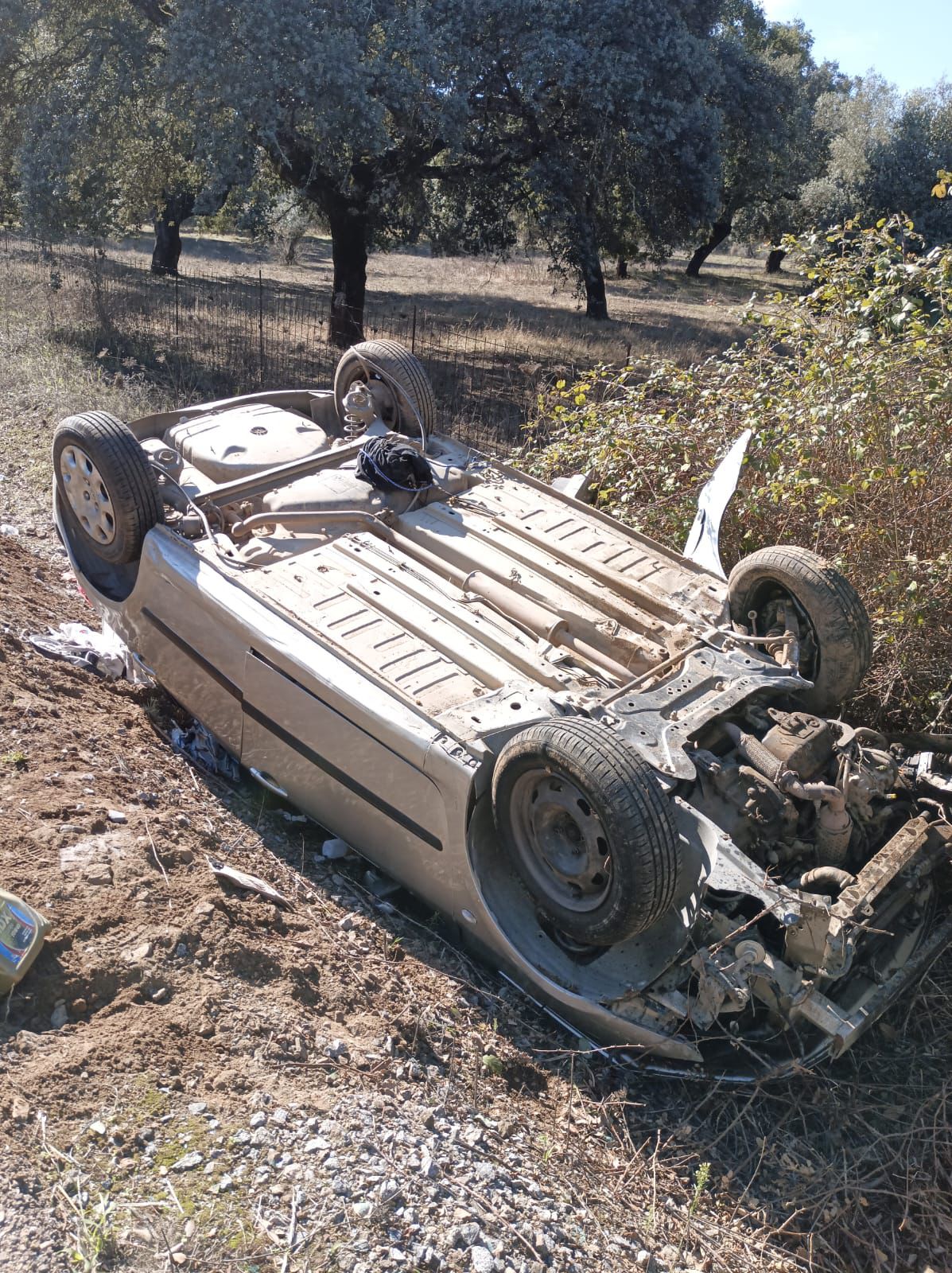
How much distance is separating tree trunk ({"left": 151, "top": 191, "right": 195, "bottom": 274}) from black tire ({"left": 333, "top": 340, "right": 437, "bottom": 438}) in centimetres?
1484

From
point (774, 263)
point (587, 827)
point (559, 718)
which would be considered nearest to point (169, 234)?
point (559, 718)

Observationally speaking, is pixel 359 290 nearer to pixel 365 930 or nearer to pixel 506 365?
pixel 506 365

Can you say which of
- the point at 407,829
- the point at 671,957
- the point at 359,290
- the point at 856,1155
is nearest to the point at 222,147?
the point at 359,290

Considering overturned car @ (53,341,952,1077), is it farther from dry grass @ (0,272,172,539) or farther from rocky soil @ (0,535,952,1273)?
dry grass @ (0,272,172,539)

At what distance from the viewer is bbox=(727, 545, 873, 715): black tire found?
16.5ft

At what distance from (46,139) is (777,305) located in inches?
372

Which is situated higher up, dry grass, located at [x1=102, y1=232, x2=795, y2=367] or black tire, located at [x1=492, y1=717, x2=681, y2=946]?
dry grass, located at [x1=102, y1=232, x2=795, y2=367]

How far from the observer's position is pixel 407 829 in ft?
14.8

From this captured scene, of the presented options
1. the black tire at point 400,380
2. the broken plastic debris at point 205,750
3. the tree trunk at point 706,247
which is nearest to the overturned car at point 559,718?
the broken plastic debris at point 205,750

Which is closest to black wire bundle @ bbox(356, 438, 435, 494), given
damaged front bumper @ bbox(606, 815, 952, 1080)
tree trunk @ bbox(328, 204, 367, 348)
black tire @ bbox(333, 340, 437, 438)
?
black tire @ bbox(333, 340, 437, 438)

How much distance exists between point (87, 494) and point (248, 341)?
364 inches

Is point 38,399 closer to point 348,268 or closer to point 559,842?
point 348,268

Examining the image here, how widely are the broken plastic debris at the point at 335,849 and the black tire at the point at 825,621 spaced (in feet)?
7.92

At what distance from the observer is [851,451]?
251 inches
